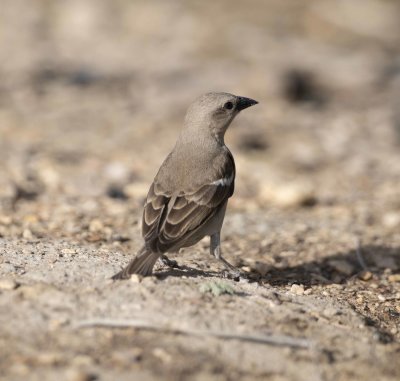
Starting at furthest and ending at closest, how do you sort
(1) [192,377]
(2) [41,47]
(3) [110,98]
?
(2) [41,47], (3) [110,98], (1) [192,377]

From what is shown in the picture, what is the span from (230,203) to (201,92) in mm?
4261

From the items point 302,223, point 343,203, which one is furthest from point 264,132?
point 302,223

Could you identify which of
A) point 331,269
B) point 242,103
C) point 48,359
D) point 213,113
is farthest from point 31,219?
point 48,359

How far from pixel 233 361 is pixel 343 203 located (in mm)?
5692

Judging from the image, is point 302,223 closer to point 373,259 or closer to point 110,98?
point 373,259

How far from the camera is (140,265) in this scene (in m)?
5.59

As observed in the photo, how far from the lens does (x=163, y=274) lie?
5840 mm

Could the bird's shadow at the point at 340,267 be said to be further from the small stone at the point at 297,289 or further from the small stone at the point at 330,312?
the small stone at the point at 330,312

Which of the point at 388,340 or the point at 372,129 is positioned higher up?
the point at 372,129

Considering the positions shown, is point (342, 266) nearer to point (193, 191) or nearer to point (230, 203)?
point (193, 191)

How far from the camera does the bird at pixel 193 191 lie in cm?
596

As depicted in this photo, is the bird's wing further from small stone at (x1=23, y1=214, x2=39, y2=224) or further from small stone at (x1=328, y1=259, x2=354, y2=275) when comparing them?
small stone at (x1=23, y1=214, x2=39, y2=224)

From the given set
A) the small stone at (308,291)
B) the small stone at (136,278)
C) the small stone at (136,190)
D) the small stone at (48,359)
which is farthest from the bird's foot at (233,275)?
the small stone at (136,190)

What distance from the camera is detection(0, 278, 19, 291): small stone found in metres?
5.24
